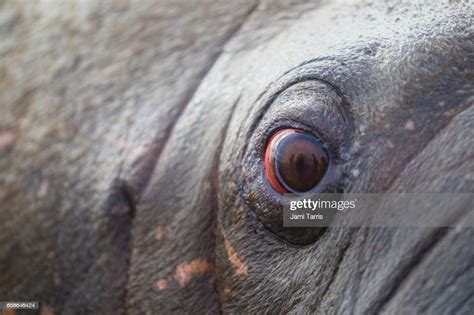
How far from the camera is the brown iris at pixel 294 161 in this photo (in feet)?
6.18

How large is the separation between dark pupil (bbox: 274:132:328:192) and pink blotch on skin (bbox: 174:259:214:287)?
372 mm

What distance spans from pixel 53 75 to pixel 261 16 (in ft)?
2.51

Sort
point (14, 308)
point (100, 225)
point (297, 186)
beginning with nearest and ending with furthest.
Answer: point (297, 186) < point (100, 225) < point (14, 308)

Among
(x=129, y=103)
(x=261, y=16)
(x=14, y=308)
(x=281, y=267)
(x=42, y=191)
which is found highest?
(x=261, y=16)

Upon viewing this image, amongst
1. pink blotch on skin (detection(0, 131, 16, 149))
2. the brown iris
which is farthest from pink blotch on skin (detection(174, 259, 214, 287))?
pink blotch on skin (detection(0, 131, 16, 149))

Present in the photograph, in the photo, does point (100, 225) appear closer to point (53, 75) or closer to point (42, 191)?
point (42, 191)

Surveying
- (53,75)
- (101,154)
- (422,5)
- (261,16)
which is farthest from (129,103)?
(422,5)

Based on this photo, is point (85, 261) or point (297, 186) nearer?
point (297, 186)

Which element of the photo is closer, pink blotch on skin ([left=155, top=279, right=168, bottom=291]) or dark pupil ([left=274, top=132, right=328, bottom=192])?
dark pupil ([left=274, top=132, right=328, bottom=192])

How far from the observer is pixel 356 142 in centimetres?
183

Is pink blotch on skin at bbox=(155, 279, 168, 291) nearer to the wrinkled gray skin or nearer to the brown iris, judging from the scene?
the wrinkled gray skin

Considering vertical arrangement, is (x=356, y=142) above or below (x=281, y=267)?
above

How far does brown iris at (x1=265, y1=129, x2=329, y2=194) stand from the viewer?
1.88m

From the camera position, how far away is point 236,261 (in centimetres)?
201
